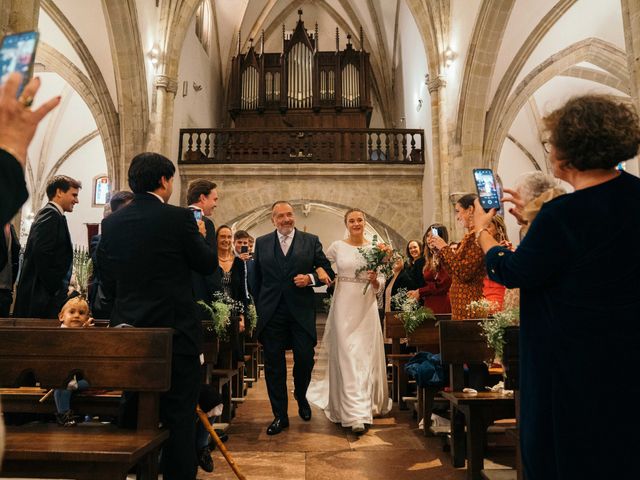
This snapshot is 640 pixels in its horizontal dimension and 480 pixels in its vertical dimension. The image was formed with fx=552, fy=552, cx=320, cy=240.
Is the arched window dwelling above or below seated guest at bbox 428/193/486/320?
above

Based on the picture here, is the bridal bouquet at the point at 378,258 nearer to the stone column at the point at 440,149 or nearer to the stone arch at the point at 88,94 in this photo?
the stone column at the point at 440,149

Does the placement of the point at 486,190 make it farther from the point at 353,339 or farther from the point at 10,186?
the point at 353,339

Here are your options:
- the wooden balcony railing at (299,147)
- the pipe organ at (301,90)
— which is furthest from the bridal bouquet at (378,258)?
the pipe organ at (301,90)

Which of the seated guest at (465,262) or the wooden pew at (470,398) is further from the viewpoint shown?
the seated guest at (465,262)

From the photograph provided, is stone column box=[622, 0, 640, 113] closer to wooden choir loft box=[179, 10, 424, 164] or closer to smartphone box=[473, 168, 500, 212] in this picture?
smartphone box=[473, 168, 500, 212]

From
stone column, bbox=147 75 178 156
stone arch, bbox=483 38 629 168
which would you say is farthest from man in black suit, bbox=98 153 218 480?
stone arch, bbox=483 38 629 168

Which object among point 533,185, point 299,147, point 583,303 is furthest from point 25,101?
point 299,147

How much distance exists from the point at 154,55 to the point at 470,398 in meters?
10.9

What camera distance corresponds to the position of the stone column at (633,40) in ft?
15.2

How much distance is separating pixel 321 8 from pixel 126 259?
67.1 feet

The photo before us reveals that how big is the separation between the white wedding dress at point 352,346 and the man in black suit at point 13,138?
386 centimetres

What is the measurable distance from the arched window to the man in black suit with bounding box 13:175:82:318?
1260 centimetres

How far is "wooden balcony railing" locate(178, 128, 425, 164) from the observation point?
1308 cm

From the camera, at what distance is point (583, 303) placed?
1529mm
